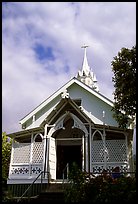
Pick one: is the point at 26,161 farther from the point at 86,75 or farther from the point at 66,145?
the point at 86,75

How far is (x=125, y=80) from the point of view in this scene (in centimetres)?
1352

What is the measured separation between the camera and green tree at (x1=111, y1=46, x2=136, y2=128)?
13.3m

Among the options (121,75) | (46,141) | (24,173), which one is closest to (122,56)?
(121,75)

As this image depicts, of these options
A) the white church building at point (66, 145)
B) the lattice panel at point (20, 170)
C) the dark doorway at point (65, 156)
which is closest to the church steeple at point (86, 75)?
the white church building at point (66, 145)

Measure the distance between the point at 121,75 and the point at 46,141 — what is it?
5.97 m

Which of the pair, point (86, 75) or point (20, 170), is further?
point (86, 75)

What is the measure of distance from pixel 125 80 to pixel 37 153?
691 cm

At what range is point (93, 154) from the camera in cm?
1493

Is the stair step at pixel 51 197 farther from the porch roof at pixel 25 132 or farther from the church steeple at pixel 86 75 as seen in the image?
the church steeple at pixel 86 75

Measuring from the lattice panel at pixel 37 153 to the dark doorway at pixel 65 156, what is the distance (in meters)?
2.11

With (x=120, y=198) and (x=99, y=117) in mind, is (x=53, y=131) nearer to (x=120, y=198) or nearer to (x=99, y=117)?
(x=99, y=117)

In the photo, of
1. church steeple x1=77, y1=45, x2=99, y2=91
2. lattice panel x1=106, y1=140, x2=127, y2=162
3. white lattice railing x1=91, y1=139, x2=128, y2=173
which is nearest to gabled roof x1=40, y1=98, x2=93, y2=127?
white lattice railing x1=91, y1=139, x2=128, y2=173

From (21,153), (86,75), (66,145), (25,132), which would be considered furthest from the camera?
(86,75)

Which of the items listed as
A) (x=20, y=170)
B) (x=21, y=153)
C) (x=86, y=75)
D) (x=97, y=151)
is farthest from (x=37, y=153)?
(x=86, y=75)
